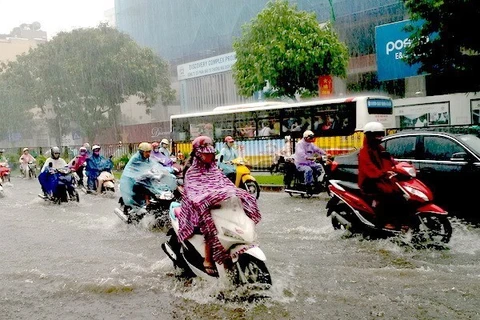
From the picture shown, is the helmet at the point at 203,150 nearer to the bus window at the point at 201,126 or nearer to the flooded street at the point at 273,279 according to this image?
the flooded street at the point at 273,279

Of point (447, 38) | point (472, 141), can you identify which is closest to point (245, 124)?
point (447, 38)

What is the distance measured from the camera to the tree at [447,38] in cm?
1385

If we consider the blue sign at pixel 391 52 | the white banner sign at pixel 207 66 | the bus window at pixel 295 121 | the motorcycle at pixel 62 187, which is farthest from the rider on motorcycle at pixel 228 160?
the white banner sign at pixel 207 66

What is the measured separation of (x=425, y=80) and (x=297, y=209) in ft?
60.9

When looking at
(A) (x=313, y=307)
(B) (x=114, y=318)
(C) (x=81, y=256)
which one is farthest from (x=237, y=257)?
(C) (x=81, y=256)

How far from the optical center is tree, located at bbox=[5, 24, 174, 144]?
3959 cm

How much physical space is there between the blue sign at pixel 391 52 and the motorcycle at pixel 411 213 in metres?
19.8

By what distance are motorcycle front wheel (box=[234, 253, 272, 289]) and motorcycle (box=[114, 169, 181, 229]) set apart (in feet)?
13.6

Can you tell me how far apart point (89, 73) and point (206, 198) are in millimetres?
36941

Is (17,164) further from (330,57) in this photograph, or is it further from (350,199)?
(350,199)

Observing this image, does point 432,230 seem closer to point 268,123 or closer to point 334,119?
point 334,119

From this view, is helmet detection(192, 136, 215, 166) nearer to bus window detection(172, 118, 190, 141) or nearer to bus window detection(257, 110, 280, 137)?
bus window detection(257, 110, 280, 137)

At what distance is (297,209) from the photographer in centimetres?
1130

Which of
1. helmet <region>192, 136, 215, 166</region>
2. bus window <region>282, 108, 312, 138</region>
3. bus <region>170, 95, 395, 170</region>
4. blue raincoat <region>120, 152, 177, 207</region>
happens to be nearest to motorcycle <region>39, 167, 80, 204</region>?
blue raincoat <region>120, 152, 177, 207</region>
